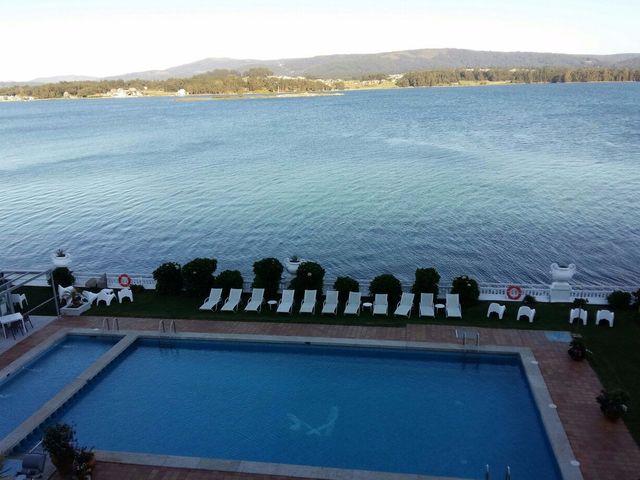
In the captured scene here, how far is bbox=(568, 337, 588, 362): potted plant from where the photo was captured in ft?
38.3

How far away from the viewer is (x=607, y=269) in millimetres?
22875

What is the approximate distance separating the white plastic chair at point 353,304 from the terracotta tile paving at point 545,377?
0.83 metres

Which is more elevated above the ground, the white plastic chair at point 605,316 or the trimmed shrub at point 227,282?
the trimmed shrub at point 227,282

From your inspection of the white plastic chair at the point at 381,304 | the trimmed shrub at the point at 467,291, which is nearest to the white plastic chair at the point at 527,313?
the trimmed shrub at the point at 467,291

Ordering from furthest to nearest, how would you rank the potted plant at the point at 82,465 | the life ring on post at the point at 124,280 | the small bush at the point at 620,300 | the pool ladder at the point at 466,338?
1. the life ring on post at the point at 124,280
2. the small bush at the point at 620,300
3. the pool ladder at the point at 466,338
4. the potted plant at the point at 82,465

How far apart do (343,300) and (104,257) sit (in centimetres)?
1636

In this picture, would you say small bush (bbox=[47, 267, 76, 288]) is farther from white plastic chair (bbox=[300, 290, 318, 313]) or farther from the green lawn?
white plastic chair (bbox=[300, 290, 318, 313])

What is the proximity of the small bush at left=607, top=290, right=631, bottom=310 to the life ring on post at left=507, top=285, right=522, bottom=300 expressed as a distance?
242 centimetres

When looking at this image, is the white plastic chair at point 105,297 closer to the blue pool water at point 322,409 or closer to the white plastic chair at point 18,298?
the white plastic chair at point 18,298

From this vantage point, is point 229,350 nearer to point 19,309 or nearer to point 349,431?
point 349,431

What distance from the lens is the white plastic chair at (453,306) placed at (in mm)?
14250

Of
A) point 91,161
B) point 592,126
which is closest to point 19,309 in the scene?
point 91,161

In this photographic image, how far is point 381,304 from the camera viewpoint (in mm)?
14797

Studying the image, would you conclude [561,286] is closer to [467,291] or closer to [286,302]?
[467,291]
